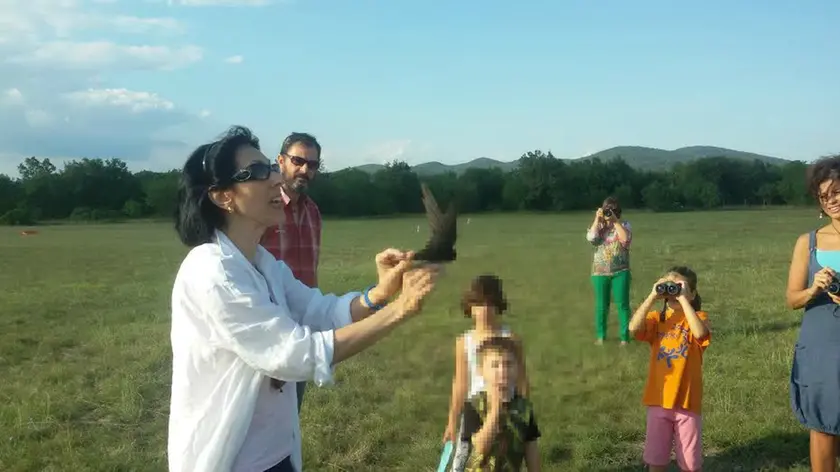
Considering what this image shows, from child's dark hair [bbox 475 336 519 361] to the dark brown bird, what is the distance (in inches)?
46.5

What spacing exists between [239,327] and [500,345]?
1.48m

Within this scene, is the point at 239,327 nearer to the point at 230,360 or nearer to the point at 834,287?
the point at 230,360

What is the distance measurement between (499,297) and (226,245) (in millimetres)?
1176

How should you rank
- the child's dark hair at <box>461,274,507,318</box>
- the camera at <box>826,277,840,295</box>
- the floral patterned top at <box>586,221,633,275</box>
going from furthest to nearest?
the floral patterned top at <box>586,221,633,275</box>, the camera at <box>826,277,840,295</box>, the child's dark hair at <box>461,274,507,318</box>

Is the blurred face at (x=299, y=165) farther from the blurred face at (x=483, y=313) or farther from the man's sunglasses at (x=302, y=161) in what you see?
the blurred face at (x=483, y=313)

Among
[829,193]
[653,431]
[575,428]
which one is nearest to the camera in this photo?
[829,193]

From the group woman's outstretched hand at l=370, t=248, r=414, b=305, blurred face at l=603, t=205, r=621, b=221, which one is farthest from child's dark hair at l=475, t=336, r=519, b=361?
blurred face at l=603, t=205, r=621, b=221

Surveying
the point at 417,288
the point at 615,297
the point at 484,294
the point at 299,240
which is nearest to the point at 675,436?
the point at 484,294

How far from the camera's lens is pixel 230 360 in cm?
232

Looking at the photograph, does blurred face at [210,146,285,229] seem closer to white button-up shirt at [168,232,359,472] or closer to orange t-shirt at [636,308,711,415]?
white button-up shirt at [168,232,359,472]

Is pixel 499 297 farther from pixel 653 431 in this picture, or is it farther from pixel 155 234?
pixel 155 234

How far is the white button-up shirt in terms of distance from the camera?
2.21 metres

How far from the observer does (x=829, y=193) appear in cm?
414

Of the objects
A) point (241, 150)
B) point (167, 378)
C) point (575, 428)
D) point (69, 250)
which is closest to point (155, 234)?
point (69, 250)
